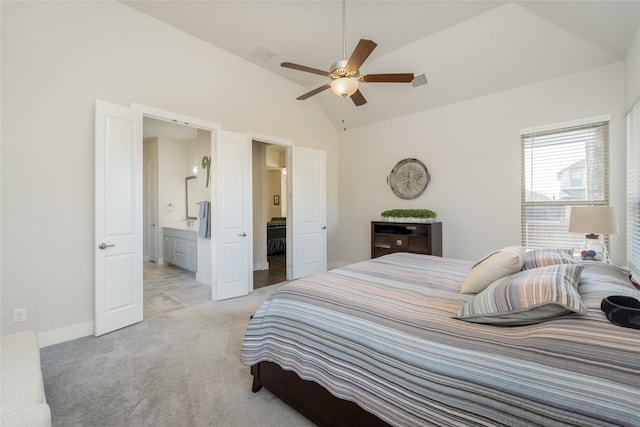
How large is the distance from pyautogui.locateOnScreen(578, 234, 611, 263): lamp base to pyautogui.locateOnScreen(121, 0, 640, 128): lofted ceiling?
1.99 m

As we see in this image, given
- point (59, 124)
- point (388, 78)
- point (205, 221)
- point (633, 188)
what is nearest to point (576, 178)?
point (633, 188)

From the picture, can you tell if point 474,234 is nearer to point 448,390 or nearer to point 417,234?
point 417,234

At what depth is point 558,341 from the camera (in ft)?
3.18

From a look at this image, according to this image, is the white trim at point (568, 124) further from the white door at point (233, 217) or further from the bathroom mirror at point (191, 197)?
the bathroom mirror at point (191, 197)

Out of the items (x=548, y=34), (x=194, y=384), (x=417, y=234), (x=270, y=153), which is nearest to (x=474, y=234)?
(x=417, y=234)

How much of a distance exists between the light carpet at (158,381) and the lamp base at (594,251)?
290cm

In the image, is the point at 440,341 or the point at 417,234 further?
the point at 417,234

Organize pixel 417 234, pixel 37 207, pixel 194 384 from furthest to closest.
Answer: pixel 417 234 < pixel 37 207 < pixel 194 384

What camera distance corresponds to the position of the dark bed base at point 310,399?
1345 mm

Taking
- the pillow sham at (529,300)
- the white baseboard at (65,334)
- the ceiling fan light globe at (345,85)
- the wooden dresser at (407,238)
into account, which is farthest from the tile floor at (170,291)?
the pillow sham at (529,300)

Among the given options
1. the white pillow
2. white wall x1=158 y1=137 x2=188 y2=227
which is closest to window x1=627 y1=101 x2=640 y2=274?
the white pillow

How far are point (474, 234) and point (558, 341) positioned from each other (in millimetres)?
3456

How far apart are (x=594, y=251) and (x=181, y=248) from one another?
614 centimetres

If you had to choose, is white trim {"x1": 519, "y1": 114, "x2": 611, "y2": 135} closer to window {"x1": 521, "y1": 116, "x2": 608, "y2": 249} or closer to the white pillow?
window {"x1": 521, "y1": 116, "x2": 608, "y2": 249}
